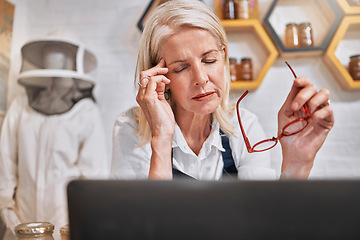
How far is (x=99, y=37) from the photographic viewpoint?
257 centimetres

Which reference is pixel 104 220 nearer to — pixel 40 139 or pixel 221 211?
pixel 221 211

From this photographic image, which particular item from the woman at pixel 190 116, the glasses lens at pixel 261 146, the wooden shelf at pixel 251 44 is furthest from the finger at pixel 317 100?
the wooden shelf at pixel 251 44

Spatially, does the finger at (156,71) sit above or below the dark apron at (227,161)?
above

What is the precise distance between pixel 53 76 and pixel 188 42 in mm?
1376

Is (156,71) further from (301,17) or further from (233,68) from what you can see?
(301,17)

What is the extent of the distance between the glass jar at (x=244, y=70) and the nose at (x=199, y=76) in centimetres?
125

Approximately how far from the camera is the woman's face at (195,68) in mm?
1088

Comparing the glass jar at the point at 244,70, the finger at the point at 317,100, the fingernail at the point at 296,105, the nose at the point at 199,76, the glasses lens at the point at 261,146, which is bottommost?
the glasses lens at the point at 261,146

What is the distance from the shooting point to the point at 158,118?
1021 mm

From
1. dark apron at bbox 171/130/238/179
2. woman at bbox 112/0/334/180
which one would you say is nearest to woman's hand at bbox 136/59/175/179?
woman at bbox 112/0/334/180

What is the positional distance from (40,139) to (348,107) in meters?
1.89

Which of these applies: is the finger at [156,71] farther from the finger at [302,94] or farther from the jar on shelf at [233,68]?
the jar on shelf at [233,68]

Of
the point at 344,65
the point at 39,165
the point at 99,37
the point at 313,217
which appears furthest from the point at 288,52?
the point at 313,217

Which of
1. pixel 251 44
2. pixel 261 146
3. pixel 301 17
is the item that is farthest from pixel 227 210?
pixel 301 17
